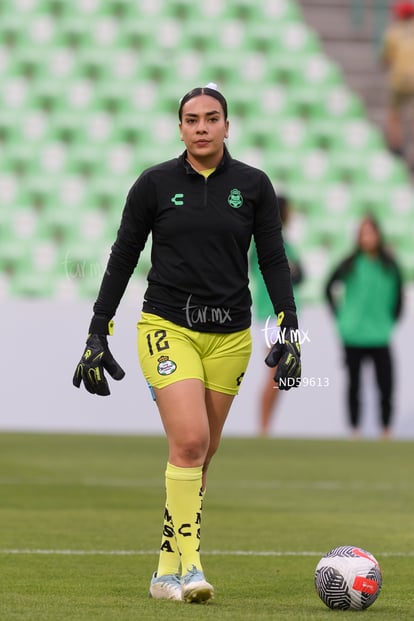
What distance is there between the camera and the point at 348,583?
202 inches

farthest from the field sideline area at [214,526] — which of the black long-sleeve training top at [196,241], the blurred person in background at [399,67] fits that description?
the blurred person in background at [399,67]

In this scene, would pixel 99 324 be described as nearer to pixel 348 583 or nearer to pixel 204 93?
pixel 204 93

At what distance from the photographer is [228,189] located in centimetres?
545

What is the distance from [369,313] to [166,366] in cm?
1045

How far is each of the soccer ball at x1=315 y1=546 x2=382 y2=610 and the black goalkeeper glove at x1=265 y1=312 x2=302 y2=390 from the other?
663 mm

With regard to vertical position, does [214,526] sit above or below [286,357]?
below

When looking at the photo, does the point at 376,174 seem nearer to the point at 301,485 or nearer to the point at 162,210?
the point at 301,485

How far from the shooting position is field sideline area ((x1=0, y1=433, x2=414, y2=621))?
206 inches

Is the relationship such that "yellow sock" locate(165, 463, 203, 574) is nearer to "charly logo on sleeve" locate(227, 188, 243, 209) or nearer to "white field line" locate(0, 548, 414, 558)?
"charly logo on sleeve" locate(227, 188, 243, 209)

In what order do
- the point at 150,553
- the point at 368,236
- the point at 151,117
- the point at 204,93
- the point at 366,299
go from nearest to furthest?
the point at 204,93
the point at 150,553
the point at 368,236
the point at 366,299
the point at 151,117

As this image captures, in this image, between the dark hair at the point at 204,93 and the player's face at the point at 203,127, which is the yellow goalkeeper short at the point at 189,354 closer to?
the player's face at the point at 203,127

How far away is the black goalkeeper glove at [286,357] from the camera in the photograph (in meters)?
5.38

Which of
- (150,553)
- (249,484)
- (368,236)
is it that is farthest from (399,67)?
(150,553)

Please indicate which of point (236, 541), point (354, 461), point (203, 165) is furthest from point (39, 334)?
point (203, 165)
